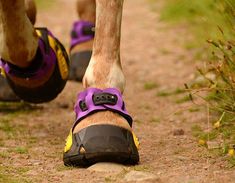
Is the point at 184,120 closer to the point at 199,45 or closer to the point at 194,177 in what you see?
the point at 194,177

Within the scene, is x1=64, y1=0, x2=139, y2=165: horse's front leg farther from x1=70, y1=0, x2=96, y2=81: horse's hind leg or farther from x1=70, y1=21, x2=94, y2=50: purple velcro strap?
x1=70, y1=21, x2=94, y2=50: purple velcro strap

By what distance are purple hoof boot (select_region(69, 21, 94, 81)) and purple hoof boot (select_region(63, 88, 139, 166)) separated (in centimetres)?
176

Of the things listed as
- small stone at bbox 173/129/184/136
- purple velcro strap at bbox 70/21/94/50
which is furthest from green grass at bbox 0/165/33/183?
purple velcro strap at bbox 70/21/94/50

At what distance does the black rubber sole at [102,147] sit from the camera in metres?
2.48

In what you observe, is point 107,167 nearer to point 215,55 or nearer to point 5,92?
point 215,55

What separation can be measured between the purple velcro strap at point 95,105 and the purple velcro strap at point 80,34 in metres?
1.88

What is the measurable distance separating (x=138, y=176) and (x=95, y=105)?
34 centimetres

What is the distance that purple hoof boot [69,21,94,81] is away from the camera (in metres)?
4.39

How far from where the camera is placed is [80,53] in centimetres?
447

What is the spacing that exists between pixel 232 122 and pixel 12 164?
0.90 metres

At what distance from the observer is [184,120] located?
354cm

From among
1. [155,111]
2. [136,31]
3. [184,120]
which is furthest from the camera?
[136,31]

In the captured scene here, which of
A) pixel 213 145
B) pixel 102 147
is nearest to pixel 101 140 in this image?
pixel 102 147

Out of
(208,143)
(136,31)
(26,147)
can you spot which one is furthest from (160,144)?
(136,31)
